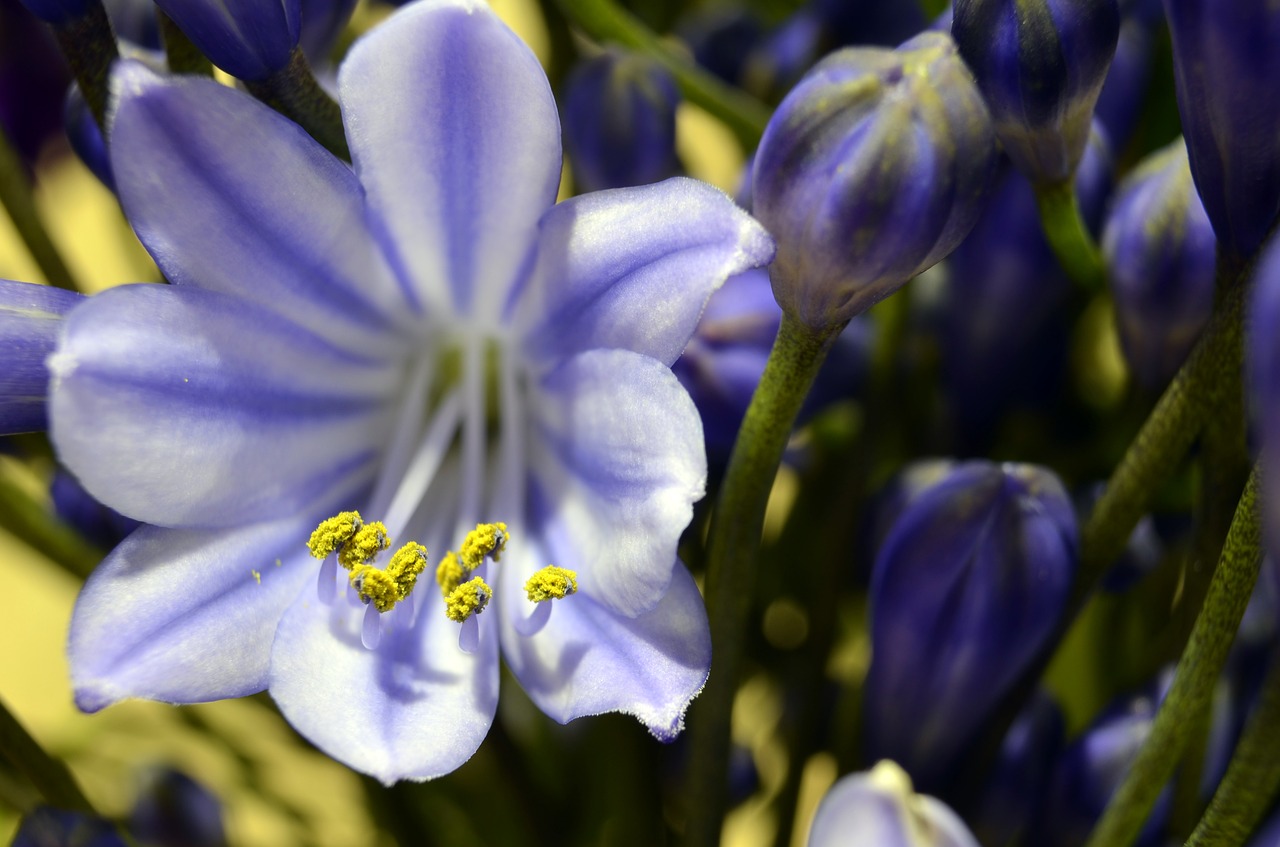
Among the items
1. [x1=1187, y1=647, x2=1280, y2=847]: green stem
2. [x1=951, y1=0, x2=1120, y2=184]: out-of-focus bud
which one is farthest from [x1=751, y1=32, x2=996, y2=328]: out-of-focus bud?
[x1=1187, y1=647, x2=1280, y2=847]: green stem

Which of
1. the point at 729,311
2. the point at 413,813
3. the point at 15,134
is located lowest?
Answer: the point at 413,813

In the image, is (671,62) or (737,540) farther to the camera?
(671,62)

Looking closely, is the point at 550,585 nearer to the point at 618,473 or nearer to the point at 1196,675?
the point at 618,473

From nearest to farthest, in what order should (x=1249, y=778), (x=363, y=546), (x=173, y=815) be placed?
(x=1249, y=778) → (x=363, y=546) → (x=173, y=815)

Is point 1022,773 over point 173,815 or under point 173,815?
over

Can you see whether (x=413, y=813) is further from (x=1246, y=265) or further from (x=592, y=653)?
(x=1246, y=265)

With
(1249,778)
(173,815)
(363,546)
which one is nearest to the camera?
(1249,778)

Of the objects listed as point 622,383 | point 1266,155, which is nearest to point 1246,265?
point 1266,155

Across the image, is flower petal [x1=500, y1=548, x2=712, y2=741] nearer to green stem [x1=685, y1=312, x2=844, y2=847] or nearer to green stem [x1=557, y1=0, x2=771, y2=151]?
green stem [x1=685, y1=312, x2=844, y2=847]

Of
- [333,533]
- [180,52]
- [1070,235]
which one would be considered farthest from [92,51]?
[1070,235]
